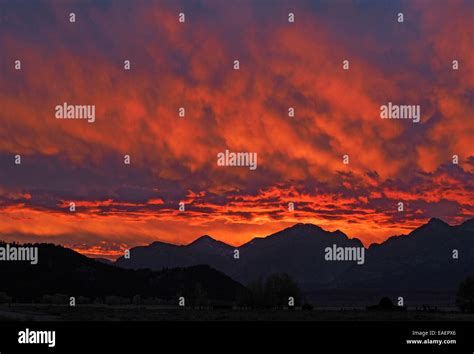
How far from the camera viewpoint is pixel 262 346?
44.3 m

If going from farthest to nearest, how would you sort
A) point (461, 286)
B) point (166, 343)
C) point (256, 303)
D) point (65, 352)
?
point (256, 303) < point (461, 286) < point (166, 343) < point (65, 352)

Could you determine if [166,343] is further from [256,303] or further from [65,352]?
[256,303]

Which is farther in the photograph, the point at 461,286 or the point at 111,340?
the point at 461,286

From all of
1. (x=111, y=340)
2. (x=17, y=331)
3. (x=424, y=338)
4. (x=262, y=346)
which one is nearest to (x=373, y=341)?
(x=424, y=338)

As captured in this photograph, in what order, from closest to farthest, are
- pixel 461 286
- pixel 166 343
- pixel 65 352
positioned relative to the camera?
pixel 65 352 < pixel 166 343 < pixel 461 286

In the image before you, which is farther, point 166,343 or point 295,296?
point 295,296

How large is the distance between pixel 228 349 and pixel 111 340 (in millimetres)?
7515

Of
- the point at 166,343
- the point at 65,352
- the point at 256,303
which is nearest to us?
the point at 65,352

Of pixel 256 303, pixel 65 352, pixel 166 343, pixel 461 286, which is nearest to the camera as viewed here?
pixel 65 352

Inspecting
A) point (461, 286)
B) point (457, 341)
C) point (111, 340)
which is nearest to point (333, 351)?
point (457, 341)

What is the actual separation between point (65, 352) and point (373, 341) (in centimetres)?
1981

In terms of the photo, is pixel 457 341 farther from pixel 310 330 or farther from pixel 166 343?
pixel 166 343

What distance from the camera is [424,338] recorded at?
4478 cm

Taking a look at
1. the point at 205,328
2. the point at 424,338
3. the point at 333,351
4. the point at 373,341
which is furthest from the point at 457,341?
the point at 205,328
